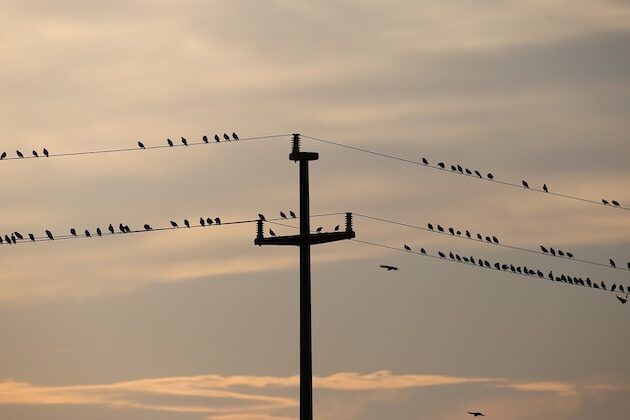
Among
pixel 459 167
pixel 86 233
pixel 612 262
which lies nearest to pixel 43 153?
pixel 86 233

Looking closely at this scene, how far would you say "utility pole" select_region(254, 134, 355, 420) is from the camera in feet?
363

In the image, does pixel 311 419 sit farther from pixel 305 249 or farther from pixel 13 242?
→ pixel 13 242

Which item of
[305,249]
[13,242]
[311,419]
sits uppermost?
[13,242]

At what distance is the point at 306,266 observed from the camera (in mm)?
110812

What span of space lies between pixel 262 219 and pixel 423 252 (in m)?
14.0

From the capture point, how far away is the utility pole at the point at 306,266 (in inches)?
4353

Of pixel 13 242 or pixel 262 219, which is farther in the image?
pixel 13 242

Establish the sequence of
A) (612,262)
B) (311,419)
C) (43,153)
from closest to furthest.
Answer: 1. (311,419)
2. (612,262)
3. (43,153)

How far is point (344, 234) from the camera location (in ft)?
364

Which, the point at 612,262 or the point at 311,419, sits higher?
the point at 612,262

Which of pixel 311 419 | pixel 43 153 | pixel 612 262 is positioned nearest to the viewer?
pixel 311 419

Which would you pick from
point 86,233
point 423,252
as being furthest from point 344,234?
point 86,233

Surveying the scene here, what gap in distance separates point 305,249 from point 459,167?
28070mm

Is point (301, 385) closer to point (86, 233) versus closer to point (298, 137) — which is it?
point (298, 137)
